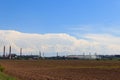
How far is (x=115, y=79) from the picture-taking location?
125 feet

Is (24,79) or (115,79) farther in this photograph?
(115,79)

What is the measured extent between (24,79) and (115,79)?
1021 cm

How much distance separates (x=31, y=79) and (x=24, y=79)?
2.54ft

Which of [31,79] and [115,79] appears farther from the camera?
[115,79]

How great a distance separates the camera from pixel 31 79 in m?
35.1

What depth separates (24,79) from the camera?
3534 cm

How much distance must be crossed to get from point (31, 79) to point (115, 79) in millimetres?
9566

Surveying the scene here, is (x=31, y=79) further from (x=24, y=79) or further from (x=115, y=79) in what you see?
(x=115, y=79)

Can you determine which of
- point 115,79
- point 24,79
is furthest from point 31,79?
point 115,79
